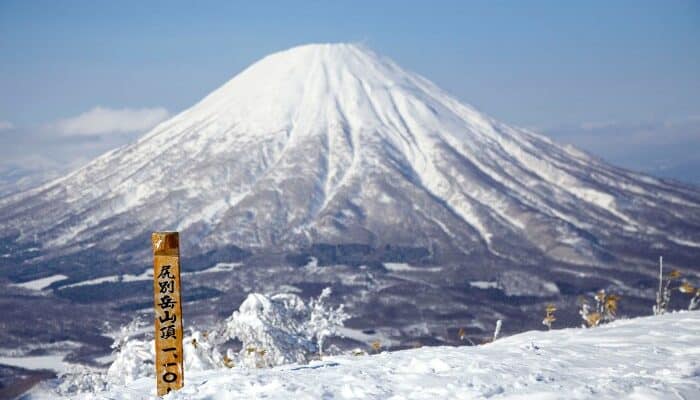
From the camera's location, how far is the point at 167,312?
8602 mm

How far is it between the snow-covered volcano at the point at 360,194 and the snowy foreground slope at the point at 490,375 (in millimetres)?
112364

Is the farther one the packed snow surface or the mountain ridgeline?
the packed snow surface

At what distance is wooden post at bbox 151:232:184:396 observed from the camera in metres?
8.52

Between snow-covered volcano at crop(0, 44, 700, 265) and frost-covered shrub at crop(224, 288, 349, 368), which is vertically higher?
snow-covered volcano at crop(0, 44, 700, 265)

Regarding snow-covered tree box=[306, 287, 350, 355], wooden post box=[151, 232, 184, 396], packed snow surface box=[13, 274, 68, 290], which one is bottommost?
packed snow surface box=[13, 274, 68, 290]

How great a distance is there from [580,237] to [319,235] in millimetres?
49068

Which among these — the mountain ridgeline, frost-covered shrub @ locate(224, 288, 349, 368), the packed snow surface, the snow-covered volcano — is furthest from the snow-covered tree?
the packed snow surface

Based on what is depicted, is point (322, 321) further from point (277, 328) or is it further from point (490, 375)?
point (490, 375)

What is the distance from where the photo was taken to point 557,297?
319ft

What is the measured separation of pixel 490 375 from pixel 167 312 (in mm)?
4201

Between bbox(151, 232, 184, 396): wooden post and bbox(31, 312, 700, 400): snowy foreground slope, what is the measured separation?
10.0 inches

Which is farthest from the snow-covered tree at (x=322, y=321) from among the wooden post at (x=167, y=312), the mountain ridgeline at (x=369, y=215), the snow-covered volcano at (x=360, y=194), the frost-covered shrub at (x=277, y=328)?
the snow-covered volcano at (x=360, y=194)

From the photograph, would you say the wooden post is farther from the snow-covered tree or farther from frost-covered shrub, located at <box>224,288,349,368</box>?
the snow-covered tree

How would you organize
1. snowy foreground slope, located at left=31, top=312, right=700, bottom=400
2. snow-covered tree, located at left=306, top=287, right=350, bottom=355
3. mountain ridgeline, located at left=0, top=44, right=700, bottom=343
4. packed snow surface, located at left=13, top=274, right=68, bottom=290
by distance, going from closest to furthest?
snowy foreground slope, located at left=31, top=312, right=700, bottom=400, snow-covered tree, located at left=306, top=287, right=350, bottom=355, mountain ridgeline, located at left=0, top=44, right=700, bottom=343, packed snow surface, located at left=13, top=274, right=68, bottom=290
